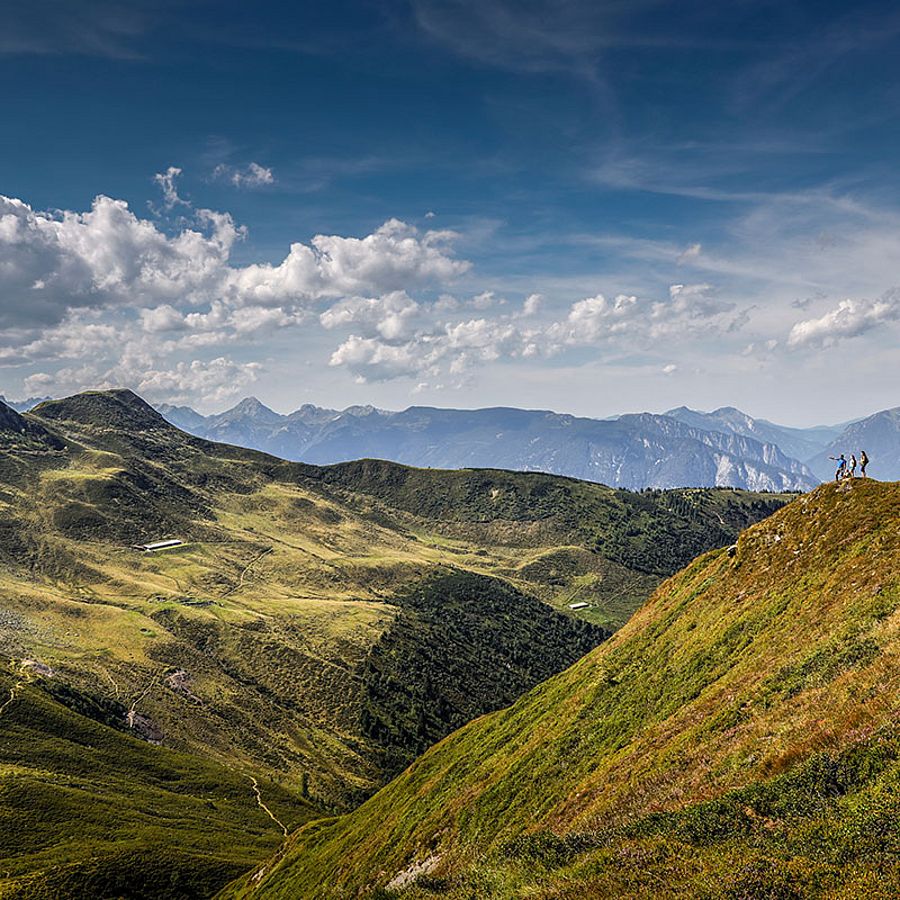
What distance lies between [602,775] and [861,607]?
941 inches

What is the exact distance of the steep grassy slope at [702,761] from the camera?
20.3 metres

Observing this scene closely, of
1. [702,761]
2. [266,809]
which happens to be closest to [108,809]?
[266,809]

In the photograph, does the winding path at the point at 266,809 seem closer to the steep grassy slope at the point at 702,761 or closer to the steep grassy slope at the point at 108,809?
the steep grassy slope at the point at 108,809

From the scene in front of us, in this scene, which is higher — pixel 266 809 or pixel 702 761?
pixel 702 761

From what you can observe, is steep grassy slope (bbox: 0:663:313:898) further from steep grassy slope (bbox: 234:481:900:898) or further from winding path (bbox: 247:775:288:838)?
steep grassy slope (bbox: 234:481:900:898)

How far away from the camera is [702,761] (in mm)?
32812

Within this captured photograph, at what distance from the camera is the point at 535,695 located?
89438 millimetres

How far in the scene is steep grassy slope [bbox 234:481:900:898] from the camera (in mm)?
20312

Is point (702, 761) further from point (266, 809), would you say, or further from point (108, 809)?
point (266, 809)

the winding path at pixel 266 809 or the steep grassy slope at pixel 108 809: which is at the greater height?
the steep grassy slope at pixel 108 809

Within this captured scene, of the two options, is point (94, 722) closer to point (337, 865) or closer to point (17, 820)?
point (17, 820)

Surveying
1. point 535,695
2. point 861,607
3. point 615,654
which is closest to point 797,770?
point 861,607

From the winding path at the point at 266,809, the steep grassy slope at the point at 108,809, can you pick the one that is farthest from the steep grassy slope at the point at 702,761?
the winding path at the point at 266,809

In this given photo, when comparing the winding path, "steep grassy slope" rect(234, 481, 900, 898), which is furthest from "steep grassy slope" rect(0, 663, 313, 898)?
"steep grassy slope" rect(234, 481, 900, 898)
